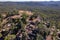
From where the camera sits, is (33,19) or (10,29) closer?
(10,29)

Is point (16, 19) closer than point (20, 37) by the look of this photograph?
No

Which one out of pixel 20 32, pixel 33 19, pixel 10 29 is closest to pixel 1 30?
pixel 10 29

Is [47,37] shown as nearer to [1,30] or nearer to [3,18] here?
[1,30]

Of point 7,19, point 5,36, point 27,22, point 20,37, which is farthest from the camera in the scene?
point 7,19

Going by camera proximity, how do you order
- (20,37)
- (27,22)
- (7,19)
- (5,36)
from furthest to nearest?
1. (7,19)
2. (27,22)
3. (5,36)
4. (20,37)

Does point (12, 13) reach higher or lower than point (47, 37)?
higher

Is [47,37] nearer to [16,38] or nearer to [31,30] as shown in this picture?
[31,30]

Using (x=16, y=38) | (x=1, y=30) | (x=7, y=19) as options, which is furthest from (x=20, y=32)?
(x=7, y=19)

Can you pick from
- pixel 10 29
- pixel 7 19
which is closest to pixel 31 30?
pixel 10 29
